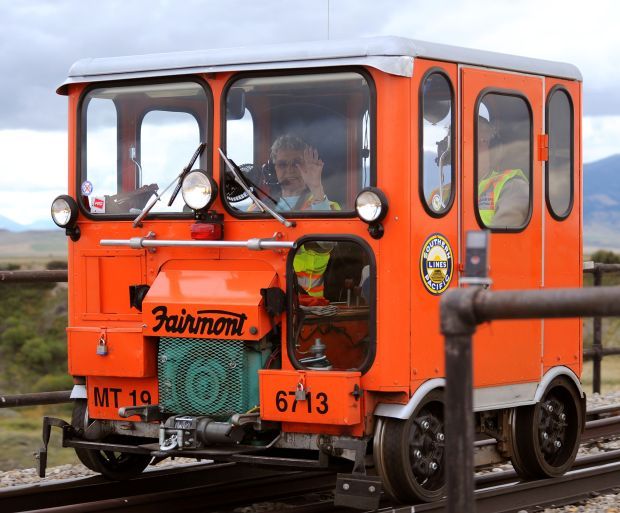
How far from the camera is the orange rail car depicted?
6.74 meters

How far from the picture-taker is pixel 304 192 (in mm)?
7066

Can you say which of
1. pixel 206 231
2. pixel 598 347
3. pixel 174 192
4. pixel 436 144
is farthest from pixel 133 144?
pixel 598 347

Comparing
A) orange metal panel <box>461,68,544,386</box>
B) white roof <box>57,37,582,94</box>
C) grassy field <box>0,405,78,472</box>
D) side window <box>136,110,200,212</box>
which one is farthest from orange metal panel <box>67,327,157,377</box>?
grassy field <box>0,405,78,472</box>

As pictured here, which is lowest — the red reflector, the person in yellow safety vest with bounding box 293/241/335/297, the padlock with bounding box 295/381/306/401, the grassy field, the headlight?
the grassy field

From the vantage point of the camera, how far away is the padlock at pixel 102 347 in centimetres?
730

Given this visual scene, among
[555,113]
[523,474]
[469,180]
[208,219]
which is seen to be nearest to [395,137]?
[469,180]

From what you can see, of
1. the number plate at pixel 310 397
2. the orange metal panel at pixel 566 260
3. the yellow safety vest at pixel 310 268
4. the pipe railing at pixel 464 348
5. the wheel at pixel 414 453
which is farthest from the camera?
the orange metal panel at pixel 566 260

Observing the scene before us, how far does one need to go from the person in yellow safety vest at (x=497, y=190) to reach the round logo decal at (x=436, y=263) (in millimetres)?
480

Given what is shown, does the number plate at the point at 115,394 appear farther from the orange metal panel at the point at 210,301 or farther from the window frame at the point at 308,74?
the window frame at the point at 308,74

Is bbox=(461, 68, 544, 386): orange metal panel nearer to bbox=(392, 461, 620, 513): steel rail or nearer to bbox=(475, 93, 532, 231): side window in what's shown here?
bbox=(475, 93, 532, 231): side window

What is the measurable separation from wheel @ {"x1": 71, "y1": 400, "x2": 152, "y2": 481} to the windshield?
125 centimetres

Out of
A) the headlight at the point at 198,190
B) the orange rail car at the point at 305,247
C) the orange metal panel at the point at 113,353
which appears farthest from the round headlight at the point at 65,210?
the headlight at the point at 198,190

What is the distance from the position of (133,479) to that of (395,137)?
2939 millimetres

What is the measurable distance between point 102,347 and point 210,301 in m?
0.80
